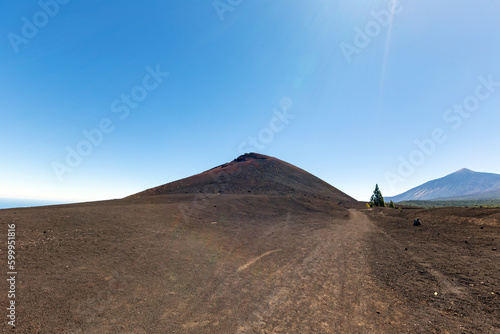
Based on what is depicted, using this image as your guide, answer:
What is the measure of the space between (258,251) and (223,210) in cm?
1436

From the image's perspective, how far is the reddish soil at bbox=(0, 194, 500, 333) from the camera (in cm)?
576

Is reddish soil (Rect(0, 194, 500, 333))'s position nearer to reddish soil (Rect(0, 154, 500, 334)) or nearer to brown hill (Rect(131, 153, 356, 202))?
reddish soil (Rect(0, 154, 500, 334))

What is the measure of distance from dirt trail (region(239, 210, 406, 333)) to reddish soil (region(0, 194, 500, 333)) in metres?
0.04

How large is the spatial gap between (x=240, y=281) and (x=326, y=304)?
10.8ft

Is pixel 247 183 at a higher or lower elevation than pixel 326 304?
higher

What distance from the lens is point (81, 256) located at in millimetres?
9852

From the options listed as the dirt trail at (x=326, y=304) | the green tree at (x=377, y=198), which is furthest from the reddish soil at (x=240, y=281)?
the green tree at (x=377, y=198)

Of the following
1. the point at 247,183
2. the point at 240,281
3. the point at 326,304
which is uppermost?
the point at 247,183

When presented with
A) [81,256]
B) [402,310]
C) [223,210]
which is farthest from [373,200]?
[81,256]

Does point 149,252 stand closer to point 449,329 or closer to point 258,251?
point 258,251

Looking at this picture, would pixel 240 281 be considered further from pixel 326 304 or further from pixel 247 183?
pixel 247 183

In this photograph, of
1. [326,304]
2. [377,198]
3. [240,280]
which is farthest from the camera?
[377,198]

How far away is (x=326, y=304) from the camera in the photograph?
682 cm

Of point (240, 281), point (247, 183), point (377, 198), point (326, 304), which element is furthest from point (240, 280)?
point (377, 198)
